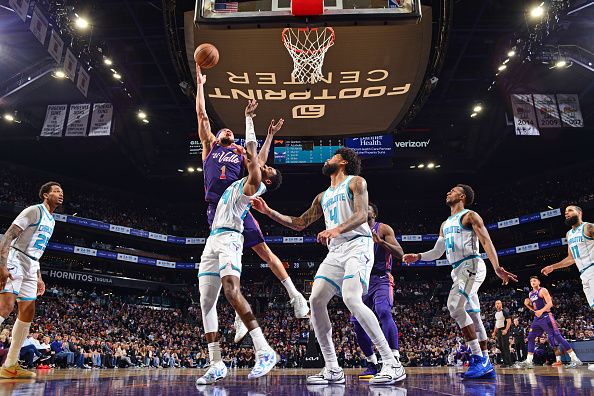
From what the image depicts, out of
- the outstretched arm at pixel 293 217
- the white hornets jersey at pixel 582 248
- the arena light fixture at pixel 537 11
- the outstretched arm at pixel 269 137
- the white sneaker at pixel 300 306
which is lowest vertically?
the white sneaker at pixel 300 306

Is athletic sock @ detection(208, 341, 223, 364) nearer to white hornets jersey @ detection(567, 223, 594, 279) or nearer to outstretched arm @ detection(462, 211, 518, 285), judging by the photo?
outstretched arm @ detection(462, 211, 518, 285)

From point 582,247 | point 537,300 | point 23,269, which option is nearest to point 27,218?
point 23,269

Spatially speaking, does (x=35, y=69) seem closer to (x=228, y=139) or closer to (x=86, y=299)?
(x=86, y=299)

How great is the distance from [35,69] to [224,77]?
13.7m

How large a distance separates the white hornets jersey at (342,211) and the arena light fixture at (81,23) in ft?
50.1

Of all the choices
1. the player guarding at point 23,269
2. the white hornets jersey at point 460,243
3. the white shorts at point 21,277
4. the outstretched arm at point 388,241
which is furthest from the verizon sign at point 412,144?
the white shorts at point 21,277

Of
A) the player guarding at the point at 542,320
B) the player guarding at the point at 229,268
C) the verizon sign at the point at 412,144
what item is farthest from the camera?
the verizon sign at the point at 412,144

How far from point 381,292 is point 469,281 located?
4.35 feet

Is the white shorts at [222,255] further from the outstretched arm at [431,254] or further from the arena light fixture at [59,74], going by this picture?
the arena light fixture at [59,74]

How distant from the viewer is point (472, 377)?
5316 mm

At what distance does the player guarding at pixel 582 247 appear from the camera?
8266 millimetres

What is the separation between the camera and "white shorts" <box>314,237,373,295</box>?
4480 mm

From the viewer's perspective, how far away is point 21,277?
18.9 feet

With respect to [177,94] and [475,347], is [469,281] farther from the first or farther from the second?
[177,94]
